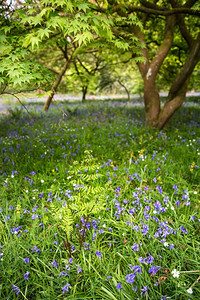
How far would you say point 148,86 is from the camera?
6586 mm

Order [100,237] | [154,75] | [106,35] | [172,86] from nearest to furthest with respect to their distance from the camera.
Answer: [100,237], [106,35], [172,86], [154,75]

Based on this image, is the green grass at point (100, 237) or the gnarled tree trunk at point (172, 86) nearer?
the green grass at point (100, 237)

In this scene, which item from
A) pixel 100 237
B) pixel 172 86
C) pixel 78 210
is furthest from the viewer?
pixel 172 86

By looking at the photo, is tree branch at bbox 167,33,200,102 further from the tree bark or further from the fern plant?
the fern plant

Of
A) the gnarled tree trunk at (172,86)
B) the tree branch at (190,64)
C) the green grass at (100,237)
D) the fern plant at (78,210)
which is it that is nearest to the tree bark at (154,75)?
the gnarled tree trunk at (172,86)

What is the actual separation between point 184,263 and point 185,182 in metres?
1.53

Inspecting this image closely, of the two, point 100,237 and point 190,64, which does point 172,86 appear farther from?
point 100,237

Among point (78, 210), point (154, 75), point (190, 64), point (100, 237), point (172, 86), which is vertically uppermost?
point (190, 64)

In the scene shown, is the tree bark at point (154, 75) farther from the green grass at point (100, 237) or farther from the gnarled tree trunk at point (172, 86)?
the green grass at point (100, 237)

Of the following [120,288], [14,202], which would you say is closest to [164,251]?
[120,288]

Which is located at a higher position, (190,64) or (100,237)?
(190,64)

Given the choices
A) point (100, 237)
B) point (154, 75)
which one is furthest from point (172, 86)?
point (100, 237)

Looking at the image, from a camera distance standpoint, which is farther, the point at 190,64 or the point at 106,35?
the point at 190,64

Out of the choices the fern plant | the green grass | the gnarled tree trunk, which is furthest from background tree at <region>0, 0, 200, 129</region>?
the green grass
